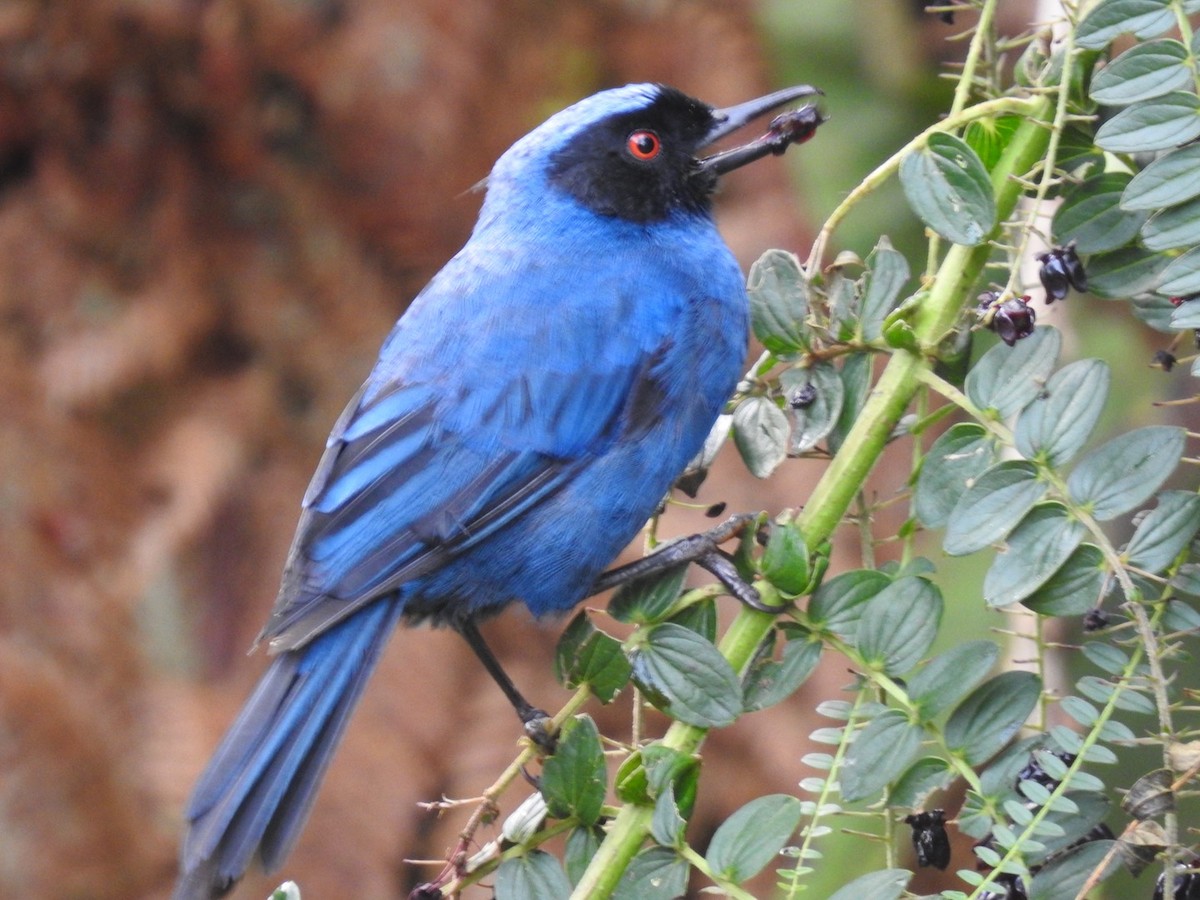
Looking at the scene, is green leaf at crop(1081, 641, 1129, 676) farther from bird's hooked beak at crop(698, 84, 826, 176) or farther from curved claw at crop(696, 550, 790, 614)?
bird's hooked beak at crop(698, 84, 826, 176)

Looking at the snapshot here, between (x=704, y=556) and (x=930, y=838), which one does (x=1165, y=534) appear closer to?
(x=930, y=838)

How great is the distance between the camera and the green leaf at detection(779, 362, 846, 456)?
5.38 ft

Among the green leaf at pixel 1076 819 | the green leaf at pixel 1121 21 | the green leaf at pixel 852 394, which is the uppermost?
the green leaf at pixel 1121 21

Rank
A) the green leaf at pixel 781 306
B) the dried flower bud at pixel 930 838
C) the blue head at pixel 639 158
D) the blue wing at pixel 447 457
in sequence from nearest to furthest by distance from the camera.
→ the dried flower bud at pixel 930 838 → the green leaf at pixel 781 306 → the blue wing at pixel 447 457 → the blue head at pixel 639 158

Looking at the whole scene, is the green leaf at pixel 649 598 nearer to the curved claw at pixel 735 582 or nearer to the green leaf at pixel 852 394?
the curved claw at pixel 735 582

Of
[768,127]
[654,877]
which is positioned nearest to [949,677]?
[654,877]

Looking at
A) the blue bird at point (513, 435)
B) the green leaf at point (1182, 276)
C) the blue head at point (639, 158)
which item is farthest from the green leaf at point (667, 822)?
the blue head at point (639, 158)

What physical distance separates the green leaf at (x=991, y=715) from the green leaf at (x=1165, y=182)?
0.49 metres

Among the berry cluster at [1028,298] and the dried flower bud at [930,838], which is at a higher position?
the berry cluster at [1028,298]

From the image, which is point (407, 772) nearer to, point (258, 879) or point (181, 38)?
point (258, 879)

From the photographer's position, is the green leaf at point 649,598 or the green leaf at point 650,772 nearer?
the green leaf at point 650,772

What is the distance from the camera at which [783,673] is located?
153 centimetres

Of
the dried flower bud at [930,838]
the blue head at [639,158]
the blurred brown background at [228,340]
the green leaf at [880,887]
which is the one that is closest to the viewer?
the green leaf at [880,887]

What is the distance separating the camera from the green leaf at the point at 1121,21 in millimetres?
1434
